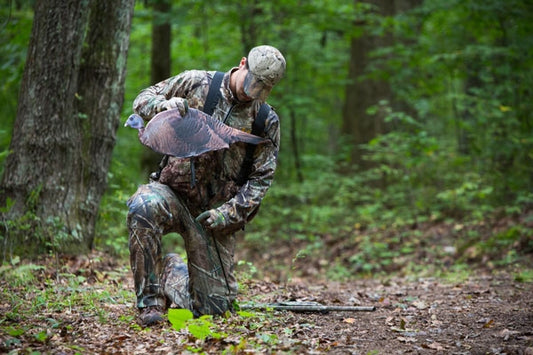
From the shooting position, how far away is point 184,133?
12.8 ft

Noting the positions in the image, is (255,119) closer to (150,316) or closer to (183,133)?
(183,133)

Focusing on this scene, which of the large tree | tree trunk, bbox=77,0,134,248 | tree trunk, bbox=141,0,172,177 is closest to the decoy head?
the large tree

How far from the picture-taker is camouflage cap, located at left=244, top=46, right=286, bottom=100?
4.03 metres

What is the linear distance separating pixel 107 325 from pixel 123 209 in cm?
383

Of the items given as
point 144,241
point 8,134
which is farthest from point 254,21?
point 144,241

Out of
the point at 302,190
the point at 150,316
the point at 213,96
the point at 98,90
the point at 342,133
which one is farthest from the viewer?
the point at 342,133

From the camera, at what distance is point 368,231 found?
10.8 meters

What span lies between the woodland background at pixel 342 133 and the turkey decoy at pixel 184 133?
2380 mm

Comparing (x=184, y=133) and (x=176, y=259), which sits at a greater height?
(x=184, y=133)

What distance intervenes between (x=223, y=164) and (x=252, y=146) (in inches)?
11.2

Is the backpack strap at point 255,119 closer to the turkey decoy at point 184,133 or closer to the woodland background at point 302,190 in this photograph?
the turkey decoy at point 184,133

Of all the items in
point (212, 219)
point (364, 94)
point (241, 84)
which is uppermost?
point (364, 94)

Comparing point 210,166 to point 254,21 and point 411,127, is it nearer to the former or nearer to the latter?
point 254,21

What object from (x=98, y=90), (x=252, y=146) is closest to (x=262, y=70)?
(x=252, y=146)
